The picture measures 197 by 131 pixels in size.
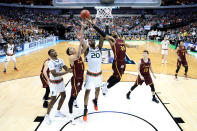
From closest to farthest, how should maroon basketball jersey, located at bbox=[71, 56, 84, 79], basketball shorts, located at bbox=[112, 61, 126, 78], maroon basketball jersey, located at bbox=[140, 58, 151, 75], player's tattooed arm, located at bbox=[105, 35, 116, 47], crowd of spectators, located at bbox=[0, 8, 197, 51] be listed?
1. maroon basketball jersey, located at bbox=[71, 56, 84, 79]
2. player's tattooed arm, located at bbox=[105, 35, 116, 47]
3. basketball shorts, located at bbox=[112, 61, 126, 78]
4. maroon basketball jersey, located at bbox=[140, 58, 151, 75]
5. crowd of spectators, located at bbox=[0, 8, 197, 51]

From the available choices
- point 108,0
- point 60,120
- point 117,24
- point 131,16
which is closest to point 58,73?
point 60,120

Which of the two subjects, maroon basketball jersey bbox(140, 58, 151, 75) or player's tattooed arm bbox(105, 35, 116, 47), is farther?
maroon basketball jersey bbox(140, 58, 151, 75)

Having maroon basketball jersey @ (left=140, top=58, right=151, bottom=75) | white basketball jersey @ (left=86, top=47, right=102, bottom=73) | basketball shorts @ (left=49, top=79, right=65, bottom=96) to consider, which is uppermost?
white basketball jersey @ (left=86, top=47, right=102, bottom=73)

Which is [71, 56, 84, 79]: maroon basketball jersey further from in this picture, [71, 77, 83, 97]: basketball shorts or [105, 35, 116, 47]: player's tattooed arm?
[105, 35, 116, 47]: player's tattooed arm

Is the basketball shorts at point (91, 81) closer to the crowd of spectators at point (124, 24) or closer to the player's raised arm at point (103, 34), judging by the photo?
the player's raised arm at point (103, 34)

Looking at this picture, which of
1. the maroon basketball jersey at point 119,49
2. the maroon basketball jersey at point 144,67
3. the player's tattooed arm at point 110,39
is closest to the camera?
the player's tattooed arm at point 110,39

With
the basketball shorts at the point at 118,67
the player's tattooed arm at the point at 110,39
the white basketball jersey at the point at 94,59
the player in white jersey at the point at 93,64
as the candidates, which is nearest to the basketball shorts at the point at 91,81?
the player in white jersey at the point at 93,64

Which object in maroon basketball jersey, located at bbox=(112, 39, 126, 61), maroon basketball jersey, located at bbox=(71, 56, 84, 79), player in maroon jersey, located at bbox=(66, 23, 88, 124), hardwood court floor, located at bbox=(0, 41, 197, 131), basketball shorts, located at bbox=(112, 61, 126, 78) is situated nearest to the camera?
player in maroon jersey, located at bbox=(66, 23, 88, 124)

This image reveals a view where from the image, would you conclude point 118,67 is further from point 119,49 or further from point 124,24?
point 124,24

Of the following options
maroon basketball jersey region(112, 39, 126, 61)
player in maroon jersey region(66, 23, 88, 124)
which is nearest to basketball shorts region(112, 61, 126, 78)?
maroon basketball jersey region(112, 39, 126, 61)

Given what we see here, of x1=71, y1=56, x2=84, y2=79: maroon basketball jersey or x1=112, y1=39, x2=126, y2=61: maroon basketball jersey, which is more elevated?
x1=112, y1=39, x2=126, y2=61: maroon basketball jersey

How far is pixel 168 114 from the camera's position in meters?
4.36

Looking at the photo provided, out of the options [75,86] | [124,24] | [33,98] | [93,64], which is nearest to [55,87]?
[75,86]

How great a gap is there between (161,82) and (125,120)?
12.0 feet
